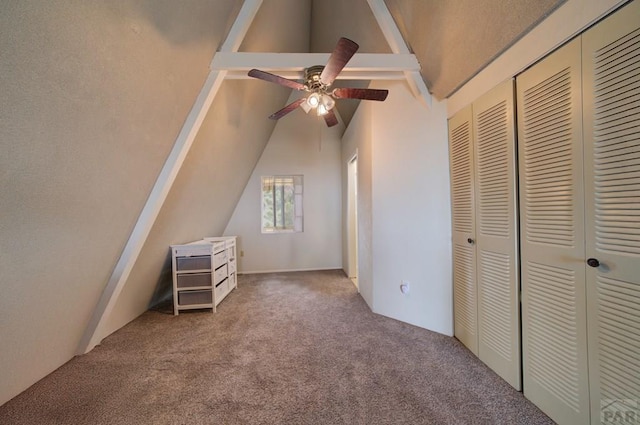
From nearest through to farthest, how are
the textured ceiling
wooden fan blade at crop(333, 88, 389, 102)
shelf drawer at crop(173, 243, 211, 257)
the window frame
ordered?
the textured ceiling < wooden fan blade at crop(333, 88, 389, 102) < shelf drawer at crop(173, 243, 211, 257) < the window frame

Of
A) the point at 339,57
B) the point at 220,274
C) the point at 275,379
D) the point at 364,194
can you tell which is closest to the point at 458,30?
the point at 339,57

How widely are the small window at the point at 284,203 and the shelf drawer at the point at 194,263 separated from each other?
207cm

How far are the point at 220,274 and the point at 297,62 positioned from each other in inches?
104

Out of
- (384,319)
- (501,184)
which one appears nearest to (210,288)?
(384,319)

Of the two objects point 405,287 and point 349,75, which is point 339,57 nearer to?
point 349,75

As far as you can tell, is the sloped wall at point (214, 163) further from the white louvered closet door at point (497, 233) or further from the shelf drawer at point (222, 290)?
the white louvered closet door at point (497, 233)

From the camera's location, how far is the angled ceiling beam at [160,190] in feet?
6.70

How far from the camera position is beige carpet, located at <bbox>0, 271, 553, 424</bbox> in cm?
146

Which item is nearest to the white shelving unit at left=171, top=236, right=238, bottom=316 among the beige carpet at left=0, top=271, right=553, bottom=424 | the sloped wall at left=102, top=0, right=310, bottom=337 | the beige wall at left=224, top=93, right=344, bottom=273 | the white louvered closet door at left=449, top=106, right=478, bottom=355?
the sloped wall at left=102, top=0, right=310, bottom=337

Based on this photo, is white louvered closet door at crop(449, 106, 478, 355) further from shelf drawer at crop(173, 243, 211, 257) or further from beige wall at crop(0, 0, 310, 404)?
shelf drawer at crop(173, 243, 211, 257)

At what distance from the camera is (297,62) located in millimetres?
2199

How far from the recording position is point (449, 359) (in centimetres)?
196

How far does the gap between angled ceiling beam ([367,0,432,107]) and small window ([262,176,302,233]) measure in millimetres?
2989

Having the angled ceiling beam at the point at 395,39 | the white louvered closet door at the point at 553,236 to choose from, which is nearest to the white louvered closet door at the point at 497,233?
the white louvered closet door at the point at 553,236
